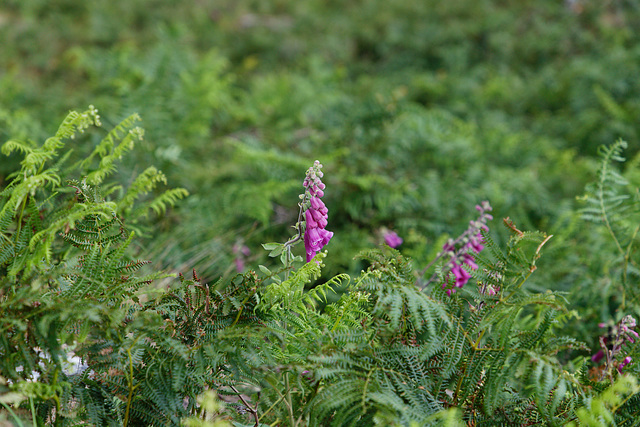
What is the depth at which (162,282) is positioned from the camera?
7.47 ft

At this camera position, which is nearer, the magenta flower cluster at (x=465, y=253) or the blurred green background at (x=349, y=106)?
the magenta flower cluster at (x=465, y=253)

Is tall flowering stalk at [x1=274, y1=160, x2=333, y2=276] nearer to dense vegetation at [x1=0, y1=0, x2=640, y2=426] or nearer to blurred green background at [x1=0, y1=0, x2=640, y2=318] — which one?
dense vegetation at [x1=0, y1=0, x2=640, y2=426]

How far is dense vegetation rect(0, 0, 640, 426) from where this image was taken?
131cm

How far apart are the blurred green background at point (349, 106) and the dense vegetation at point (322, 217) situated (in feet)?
0.09

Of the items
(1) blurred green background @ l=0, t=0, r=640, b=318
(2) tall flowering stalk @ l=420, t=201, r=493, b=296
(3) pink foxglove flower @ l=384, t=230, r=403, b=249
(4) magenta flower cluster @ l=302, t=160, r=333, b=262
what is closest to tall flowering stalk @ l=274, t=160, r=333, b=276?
(4) magenta flower cluster @ l=302, t=160, r=333, b=262

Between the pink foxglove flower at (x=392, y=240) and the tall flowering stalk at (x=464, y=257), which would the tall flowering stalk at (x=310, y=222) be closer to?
the tall flowering stalk at (x=464, y=257)

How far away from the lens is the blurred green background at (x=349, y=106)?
10.3 feet

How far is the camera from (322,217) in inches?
62.1

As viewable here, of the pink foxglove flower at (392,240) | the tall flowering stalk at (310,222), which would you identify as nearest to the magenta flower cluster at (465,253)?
the tall flowering stalk at (310,222)

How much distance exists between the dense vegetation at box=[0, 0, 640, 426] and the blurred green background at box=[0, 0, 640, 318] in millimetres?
28

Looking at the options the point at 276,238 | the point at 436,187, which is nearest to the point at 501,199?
the point at 436,187

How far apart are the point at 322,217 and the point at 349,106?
3.00 metres

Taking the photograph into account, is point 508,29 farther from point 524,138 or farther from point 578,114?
point 524,138

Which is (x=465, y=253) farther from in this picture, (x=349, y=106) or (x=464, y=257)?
(x=349, y=106)
